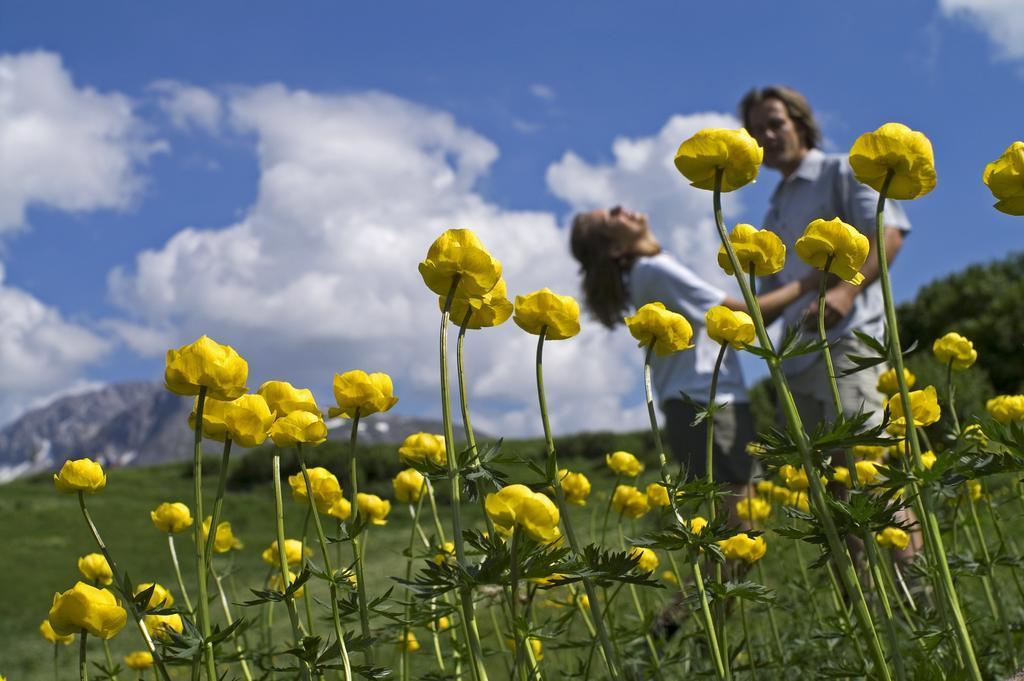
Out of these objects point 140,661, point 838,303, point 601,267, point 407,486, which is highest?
point 601,267

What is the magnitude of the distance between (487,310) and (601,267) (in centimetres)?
255

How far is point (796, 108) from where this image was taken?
11.6 ft

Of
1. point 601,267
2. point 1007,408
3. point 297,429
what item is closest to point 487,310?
point 297,429

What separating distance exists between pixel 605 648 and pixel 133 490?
10.4m

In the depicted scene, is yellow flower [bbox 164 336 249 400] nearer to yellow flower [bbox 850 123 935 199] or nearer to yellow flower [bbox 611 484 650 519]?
yellow flower [bbox 850 123 935 199]

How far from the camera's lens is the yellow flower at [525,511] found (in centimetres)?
99

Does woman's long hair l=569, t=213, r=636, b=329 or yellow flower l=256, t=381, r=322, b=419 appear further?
woman's long hair l=569, t=213, r=636, b=329

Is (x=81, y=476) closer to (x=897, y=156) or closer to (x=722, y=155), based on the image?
(x=722, y=155)

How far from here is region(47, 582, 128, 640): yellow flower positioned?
1.21 meters

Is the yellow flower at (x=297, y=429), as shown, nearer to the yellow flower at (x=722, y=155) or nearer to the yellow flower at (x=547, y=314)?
the yellow flower at (x=547, y=314)

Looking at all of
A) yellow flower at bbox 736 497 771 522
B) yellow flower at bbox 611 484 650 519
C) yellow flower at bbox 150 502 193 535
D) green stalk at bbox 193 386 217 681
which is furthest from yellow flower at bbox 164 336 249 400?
yellow flower at bbox 736 497 771 522

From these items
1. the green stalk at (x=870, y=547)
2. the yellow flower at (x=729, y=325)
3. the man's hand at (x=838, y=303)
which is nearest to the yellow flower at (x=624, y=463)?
the yellow flower at (x=729, y=325)

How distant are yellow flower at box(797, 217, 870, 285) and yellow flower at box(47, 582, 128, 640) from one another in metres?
1.14

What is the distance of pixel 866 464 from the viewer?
1.80 metres
